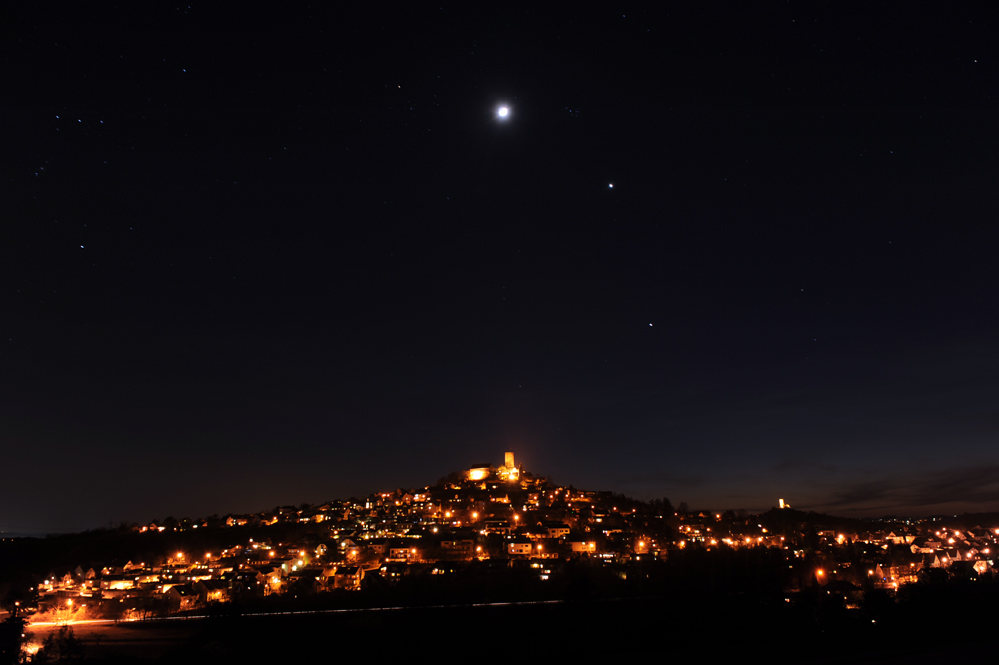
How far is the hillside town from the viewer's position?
3469 cm

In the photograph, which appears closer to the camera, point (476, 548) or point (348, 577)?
point (348, 577)

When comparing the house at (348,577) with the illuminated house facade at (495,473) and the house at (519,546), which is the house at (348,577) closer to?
the house at (519,546)

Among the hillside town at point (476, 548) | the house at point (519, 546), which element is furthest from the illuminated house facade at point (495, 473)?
the house at point (519, 546)

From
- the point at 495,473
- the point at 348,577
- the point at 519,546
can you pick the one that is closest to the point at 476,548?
the point at 519,546

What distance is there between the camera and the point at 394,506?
85188 mm

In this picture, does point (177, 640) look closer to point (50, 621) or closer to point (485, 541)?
point (50, 621)

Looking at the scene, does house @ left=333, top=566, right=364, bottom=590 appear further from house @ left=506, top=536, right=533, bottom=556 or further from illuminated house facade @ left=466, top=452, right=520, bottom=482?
illuminated house facade @ left=466, top=452, right=520, bottom=482

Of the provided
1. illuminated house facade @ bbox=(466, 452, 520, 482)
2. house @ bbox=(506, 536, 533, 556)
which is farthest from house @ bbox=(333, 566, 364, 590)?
illuminated house facade @ bbox=(466, 452, 520, 482)

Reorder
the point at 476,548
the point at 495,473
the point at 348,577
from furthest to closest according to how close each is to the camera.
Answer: the point at 495,473 < the point at 476,548 < the point at 348,577

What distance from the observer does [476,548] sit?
164 ft

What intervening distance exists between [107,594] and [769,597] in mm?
36097

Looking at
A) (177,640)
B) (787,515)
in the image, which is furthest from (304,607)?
(787,515)

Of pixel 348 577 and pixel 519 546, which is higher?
pixel 348 577

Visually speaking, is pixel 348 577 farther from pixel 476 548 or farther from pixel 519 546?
pixel 519 546
